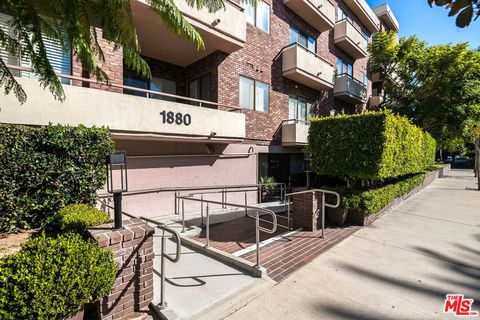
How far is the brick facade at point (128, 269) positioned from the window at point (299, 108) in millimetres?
11773

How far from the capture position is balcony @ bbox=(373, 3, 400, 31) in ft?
74.6

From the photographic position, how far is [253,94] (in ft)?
38.3

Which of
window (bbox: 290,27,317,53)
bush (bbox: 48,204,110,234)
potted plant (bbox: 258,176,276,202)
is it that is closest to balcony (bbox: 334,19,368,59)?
window (bbox: 290,27,317,53)

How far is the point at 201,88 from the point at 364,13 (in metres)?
16.6

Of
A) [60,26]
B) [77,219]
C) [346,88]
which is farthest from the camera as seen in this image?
[346,88]

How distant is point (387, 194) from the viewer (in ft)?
27.0

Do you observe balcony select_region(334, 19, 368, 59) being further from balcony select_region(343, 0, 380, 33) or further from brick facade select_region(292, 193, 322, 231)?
brick facade select_region(292, 193, 322, 231)

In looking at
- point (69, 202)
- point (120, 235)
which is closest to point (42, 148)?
point (69, 202)

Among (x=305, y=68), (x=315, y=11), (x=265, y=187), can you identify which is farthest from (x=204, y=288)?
(x=315, y=11)

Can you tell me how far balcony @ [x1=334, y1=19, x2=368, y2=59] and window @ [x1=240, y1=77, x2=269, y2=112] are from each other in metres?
8.31

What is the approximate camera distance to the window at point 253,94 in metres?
11.3

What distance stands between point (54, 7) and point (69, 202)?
396cm

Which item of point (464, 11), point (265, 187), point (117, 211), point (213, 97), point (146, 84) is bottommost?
point (265, 187)

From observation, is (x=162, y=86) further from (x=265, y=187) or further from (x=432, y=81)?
(x=432, y=81)
